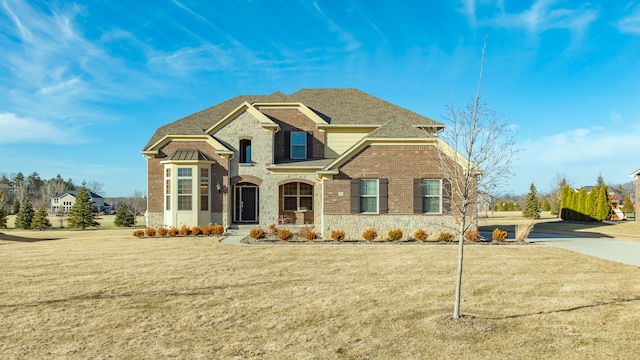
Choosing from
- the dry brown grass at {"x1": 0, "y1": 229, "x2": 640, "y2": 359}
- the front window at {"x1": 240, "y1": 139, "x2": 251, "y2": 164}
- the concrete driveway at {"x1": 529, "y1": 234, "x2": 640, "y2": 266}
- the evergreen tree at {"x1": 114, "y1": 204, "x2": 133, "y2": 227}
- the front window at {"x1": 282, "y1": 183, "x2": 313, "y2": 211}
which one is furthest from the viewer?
the evergreen tree at {"x1": 114, "y1": 204, "x2": 133, "y2": 227}

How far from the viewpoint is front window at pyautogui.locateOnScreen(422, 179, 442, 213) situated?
18.6 m

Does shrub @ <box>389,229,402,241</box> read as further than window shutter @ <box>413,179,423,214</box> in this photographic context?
No

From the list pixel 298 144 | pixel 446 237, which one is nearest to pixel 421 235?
pixel 446 237

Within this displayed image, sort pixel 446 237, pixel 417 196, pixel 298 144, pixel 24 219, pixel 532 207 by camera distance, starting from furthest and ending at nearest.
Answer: pixel 532 207 → pixel 24 219 → pixel 298 144 → pixel 417 196 → pixel 446 237

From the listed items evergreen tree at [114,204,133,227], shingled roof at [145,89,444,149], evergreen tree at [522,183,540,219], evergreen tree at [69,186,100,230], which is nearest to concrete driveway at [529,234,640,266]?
shingled roof at [145,89,444,149]

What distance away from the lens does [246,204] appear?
77.1ft

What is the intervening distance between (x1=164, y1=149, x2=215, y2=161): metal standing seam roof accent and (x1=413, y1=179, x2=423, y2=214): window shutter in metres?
10.6

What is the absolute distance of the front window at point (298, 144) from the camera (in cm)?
2308

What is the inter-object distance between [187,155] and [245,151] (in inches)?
121

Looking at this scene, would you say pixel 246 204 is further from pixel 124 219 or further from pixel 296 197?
pixel 124 219

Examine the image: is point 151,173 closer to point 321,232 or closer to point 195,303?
point 321,232

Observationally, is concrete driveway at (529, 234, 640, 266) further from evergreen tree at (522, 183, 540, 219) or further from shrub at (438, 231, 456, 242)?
evergreen tree at (522, 183, 540, 219)

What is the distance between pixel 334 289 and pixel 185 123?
17264mm

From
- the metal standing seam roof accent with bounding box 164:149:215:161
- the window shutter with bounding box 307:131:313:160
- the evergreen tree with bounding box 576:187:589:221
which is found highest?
the window shutter with bounding box 307:131:313:160
